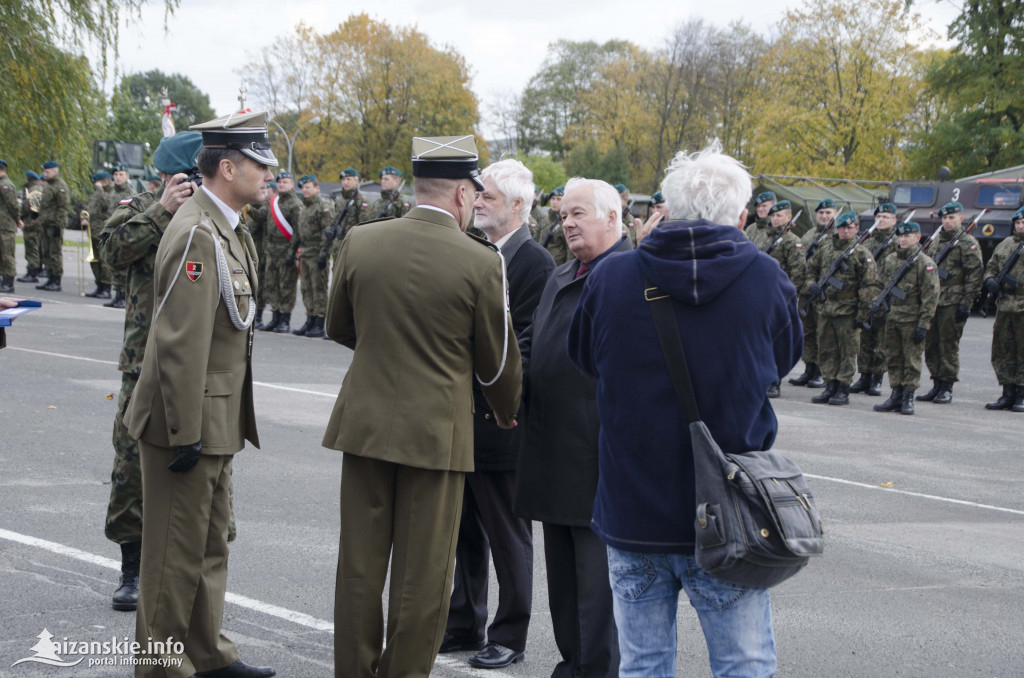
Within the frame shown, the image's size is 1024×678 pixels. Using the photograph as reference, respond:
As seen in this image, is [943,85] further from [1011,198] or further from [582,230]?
[582,230]

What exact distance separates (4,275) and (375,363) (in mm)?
17960

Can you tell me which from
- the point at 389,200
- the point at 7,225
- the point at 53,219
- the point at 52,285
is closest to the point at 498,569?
the point at 389,200

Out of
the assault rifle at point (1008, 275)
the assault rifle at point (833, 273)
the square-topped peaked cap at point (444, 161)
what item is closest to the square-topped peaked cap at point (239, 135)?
the square-topped peaked cap at point (444, 161)

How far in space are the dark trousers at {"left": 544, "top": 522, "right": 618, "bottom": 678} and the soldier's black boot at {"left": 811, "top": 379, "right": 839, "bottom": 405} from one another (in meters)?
8.83

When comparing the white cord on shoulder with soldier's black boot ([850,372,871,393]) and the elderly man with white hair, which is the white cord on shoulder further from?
soldier's black boot ([850,372,871,393])

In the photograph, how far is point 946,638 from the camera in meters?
4.78

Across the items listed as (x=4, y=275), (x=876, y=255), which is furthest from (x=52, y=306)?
(x=876, y=255)

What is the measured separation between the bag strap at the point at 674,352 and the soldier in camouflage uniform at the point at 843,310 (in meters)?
9.88

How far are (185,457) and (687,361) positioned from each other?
5.88 feet

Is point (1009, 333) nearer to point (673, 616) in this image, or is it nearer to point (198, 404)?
point (673, 616)

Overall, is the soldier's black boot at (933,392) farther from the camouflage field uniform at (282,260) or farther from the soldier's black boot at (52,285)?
the soldier's black boot at (52,285)

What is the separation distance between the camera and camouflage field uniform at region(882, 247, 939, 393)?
1205 cm

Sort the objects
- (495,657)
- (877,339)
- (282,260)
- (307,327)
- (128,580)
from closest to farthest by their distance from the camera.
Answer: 1. (495,657)
2. (128,580)
3. (877,339)
4. (307,327)
5. (282,260)

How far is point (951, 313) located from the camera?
1289 cm
